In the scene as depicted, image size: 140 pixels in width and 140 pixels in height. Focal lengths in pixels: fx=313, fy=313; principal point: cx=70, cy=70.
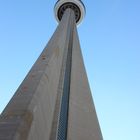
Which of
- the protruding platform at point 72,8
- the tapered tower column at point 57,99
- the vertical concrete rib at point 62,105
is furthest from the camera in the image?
the protruding platform at point 72,8

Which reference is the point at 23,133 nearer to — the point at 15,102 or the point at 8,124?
the point at 8,124

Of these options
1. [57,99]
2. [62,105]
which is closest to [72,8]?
[62,105]

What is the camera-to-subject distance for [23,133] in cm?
568

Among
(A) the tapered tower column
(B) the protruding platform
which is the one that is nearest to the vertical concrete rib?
(A) the tapered tower column

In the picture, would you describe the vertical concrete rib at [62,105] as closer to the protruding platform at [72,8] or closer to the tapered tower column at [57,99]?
the tapered tower column at [57,99]

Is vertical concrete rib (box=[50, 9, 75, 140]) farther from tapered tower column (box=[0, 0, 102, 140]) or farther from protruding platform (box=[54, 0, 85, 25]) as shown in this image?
protruding platform (box=[54, 0, 85, 25])

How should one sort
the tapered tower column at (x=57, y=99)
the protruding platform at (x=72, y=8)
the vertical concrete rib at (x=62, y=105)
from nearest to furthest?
the tapered tower column at (x=57, y=99) → the vertical concrete rib at (x=62, y=105) → the protruding platform at (x=72, y=8)

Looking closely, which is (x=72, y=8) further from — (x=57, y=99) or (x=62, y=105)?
(x=57, y=99)

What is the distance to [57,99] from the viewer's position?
1388 cm

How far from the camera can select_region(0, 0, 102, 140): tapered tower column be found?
6227 mm

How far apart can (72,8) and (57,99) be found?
67.1ft

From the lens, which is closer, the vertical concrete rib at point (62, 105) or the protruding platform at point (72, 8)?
the vertical concrete rib at point (62, 105)

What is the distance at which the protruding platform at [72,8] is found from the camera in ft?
106

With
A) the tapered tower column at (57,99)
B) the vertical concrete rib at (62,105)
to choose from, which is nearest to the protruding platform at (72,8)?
the tapered tower column at (57,99)
